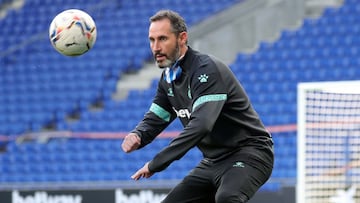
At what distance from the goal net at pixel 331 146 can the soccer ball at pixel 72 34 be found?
252cm

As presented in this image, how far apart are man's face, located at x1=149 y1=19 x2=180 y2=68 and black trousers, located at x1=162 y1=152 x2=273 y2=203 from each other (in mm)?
788

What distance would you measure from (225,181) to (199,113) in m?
0.51

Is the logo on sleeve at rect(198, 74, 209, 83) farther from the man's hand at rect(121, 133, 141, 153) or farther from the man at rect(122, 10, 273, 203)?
the man's hand at rect(121, 133, 141, 153)

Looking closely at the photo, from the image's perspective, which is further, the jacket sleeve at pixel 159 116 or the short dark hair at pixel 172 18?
the jacket sleeve at pixel 159 116

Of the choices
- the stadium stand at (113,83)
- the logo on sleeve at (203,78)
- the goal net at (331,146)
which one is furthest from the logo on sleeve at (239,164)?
the stadium stand at (113,83)

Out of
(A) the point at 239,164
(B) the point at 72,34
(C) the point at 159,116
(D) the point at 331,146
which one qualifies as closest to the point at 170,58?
(C) the point at 159,116

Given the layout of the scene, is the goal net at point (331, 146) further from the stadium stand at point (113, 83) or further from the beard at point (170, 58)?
the stadium stand at point (113, 83)

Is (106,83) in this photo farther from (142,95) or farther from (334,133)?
(334,133)

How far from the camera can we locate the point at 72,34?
609 cm

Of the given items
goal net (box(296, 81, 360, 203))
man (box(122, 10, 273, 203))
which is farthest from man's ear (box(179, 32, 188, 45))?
goal net (box(296, 81, 360, 203))

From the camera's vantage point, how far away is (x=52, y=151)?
1462 cm

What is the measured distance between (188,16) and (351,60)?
13.8 feet

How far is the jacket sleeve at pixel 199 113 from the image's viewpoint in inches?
199

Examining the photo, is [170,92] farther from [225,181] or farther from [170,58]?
[225,181]
